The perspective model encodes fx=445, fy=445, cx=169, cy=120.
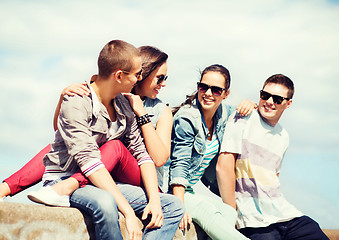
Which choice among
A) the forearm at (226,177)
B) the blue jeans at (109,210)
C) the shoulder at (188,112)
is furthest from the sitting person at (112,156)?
the forearm at (226,177)

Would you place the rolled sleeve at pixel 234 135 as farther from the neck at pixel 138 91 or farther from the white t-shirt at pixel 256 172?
the neck at pixel 138 91

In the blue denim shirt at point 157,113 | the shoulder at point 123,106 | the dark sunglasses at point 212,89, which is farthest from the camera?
the dark sunglasses at point 212,89

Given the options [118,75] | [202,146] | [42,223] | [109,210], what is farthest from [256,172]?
[42,223]

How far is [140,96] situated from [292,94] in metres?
1.83

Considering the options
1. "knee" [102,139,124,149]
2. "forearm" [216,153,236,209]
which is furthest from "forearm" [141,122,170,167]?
"forearm" [216,153,236,209]

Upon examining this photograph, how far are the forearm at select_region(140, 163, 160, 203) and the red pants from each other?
6cm

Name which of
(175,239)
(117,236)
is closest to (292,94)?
(175,239)

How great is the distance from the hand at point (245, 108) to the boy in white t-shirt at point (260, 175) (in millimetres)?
68

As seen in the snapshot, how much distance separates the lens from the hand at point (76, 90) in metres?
3.82

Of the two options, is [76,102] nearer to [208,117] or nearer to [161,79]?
[161,79]

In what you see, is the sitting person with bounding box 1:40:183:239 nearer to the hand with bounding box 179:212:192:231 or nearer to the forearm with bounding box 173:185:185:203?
the hand with bounding box 179:212:192:231

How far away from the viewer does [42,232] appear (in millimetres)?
3207

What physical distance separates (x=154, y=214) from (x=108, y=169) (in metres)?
0.54

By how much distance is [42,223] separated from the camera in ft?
10.6
